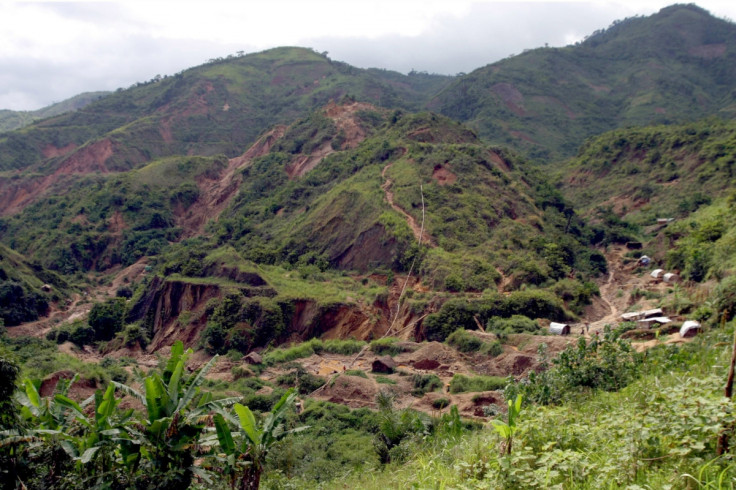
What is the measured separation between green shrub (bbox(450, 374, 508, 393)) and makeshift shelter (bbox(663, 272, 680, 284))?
12.5 metres

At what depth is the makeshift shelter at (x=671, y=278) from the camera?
2461cm

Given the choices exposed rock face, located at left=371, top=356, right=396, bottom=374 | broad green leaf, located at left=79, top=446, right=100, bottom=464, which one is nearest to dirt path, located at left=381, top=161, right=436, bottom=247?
exposed rock face, located at left=371, top=356, right=396, bottom=374

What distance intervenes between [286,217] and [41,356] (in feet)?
67.3

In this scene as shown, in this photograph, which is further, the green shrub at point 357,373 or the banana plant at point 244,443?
the green shrub at point 357,373

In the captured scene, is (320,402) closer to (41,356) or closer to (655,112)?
(41,356)

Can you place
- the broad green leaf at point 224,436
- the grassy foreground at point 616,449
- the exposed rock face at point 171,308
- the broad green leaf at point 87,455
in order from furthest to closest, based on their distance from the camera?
the exposed rock face at point 171,308
the broad green leaf at point 224,436
the broad green leaf at point 87,455
the grassy foreground at point 616,449

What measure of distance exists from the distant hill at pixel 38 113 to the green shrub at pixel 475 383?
108 metres

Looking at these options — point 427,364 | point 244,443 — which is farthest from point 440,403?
point 244,443

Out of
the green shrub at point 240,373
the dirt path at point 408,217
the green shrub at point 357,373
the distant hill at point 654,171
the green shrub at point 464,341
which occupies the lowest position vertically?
the green shrub at point 240,373

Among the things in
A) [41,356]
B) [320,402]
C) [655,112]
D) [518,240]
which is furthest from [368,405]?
[655,112]

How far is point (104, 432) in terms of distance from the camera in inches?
216

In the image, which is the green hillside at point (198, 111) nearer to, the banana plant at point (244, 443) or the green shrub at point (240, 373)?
the green shrub at point (240, 373)

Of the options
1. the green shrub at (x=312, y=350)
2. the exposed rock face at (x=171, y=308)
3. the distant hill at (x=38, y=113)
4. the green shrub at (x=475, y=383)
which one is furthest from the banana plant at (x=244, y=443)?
the distant hill at (x=38, y=113)

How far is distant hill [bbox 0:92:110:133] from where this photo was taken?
358 feet
